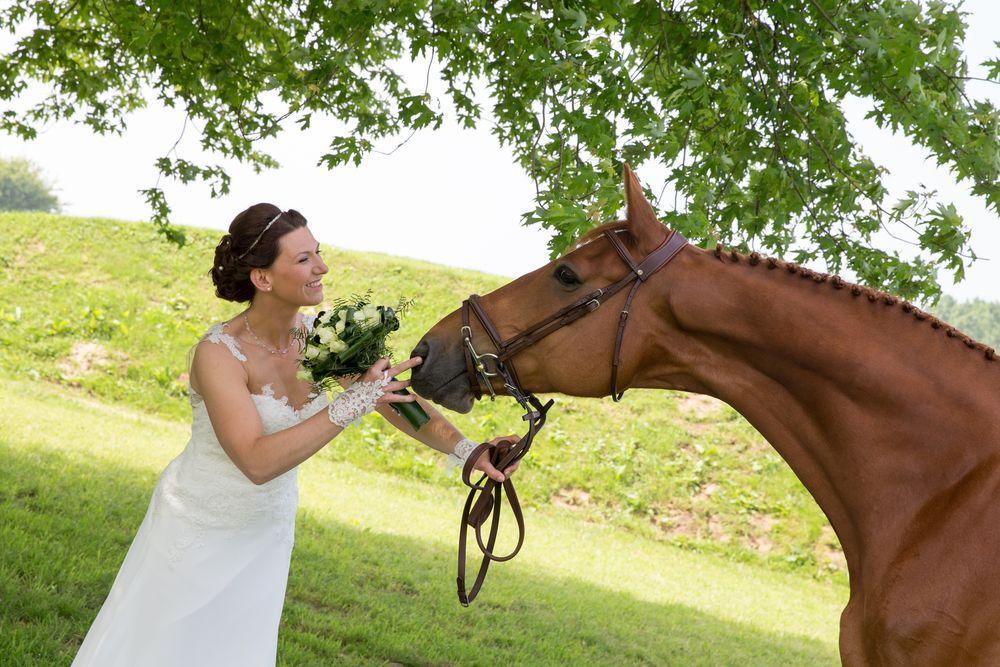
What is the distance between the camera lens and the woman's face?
3404 millimetres

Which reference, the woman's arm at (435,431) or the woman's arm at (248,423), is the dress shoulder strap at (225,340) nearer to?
the woman's arm at (248,423)

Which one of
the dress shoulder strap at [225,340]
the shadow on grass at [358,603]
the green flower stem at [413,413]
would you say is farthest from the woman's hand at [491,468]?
the shadow on grass at [358,603]

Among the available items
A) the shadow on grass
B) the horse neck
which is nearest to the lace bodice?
the horse neck

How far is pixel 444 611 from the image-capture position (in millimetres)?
7180

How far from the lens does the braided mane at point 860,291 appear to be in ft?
9.11

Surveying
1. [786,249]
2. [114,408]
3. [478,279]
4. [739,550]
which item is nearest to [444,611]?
[786,249]

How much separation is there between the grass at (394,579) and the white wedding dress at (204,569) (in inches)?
75.8

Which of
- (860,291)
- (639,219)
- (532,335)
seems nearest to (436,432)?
(532,335)

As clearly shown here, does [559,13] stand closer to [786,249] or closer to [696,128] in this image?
[696,128]

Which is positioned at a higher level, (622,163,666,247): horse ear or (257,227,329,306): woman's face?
(622,163,666,247): horse ear

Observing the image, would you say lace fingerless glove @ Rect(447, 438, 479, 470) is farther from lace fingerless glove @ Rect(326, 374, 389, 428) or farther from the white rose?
the white rose

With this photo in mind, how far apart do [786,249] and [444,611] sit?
412 centimetres

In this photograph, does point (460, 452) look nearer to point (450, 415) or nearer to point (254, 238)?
point (254, 238)

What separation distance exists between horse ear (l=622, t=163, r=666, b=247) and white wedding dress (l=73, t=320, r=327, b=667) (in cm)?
158
